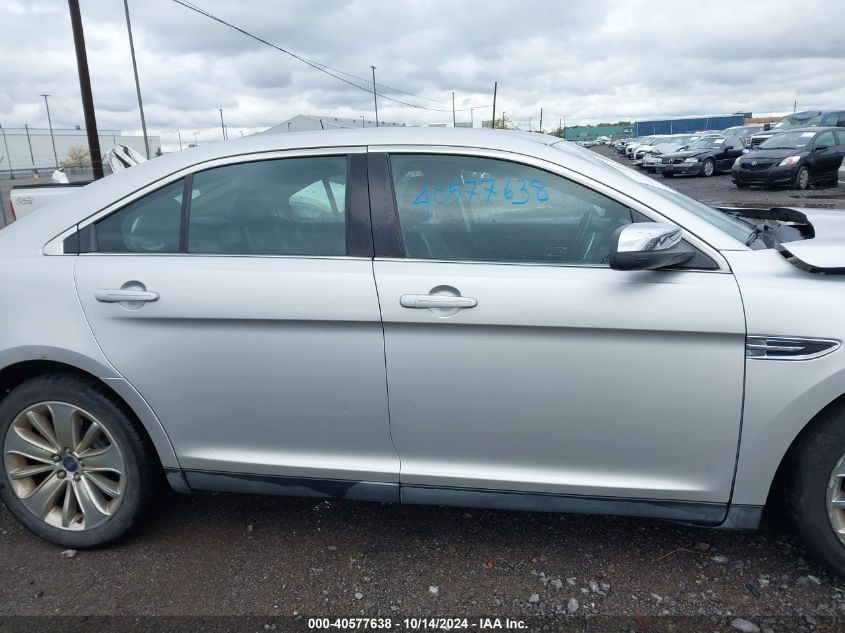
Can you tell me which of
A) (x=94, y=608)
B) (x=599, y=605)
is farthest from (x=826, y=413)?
(x=94, y=608)

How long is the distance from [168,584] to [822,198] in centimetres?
1618

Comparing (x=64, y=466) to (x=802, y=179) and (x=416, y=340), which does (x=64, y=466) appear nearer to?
(x=416, y=340)

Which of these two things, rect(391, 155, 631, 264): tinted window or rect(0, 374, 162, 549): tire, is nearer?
rect(391, 155, 631, 264): tinted window

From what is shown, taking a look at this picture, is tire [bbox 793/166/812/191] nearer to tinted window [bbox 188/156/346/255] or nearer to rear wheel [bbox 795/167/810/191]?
rear wheel [bbox 795/167/810/191]

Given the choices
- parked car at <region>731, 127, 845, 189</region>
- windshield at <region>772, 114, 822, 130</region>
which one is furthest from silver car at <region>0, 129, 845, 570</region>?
windshield at <region>772, 114, 822, 130</region>

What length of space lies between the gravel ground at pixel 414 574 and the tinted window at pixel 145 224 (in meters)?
1.23

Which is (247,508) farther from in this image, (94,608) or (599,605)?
(599,605)

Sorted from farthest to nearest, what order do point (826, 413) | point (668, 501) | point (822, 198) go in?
point (822, 198)
point (668, 501)
point (826, 413)

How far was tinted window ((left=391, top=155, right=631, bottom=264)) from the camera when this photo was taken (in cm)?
241

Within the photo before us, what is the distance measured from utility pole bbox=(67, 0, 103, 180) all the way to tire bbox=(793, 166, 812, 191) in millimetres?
16800

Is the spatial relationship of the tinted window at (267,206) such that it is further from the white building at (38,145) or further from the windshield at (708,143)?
the white building at (38,145)

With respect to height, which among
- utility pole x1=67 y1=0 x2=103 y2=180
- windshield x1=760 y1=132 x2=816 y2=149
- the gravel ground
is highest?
utility pole x1=67 y1=0 x2=103 y2=180

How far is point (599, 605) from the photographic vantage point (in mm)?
2367

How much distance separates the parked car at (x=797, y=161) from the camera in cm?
1623
